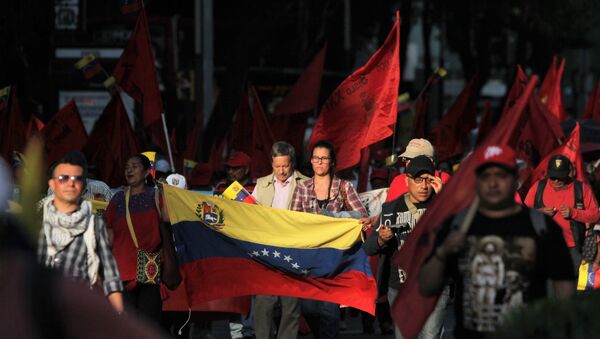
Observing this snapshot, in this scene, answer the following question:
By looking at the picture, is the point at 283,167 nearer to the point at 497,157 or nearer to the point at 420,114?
the point at 497,157

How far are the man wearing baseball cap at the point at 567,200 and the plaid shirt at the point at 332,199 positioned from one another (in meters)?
1.56

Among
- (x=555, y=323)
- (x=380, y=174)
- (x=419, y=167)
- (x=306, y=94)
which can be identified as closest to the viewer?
(x=555, y=323)

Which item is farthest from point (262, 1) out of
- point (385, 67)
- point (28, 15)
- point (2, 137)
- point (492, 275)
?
point (492, 275)

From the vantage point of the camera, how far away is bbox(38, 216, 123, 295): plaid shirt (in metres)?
7.79

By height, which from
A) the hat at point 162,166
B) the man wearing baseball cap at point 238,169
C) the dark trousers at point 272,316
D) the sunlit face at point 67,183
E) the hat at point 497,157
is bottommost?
the dark trousers at point 272,316

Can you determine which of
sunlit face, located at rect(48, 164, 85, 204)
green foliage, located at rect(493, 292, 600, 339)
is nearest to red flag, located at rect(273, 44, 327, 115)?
sunlit face, located at rect(48, 164, 85, 204)

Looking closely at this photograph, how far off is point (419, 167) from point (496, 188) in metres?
2.76

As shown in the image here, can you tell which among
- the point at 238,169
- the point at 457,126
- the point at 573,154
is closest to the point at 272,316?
A: the point at 238,169

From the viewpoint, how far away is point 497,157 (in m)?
6.65

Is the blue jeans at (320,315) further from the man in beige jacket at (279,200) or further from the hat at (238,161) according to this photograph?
the hat at (238,161)

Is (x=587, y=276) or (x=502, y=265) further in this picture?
(x=587, y=276)

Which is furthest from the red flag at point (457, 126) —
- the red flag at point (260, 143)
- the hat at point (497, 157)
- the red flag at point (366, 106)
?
the hat at point (497, 157)

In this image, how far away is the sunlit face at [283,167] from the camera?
11.2 metres

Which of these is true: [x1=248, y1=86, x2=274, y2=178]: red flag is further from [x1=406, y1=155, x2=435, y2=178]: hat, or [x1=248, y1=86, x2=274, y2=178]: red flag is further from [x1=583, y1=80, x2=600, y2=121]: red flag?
[x1=406, y1=155, x2=435, y2=178]: hat
